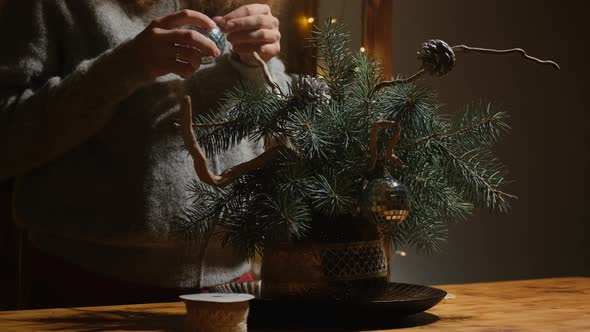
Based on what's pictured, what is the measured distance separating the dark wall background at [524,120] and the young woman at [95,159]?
1.77m

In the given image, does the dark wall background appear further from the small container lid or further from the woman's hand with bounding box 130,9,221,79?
the small container lid

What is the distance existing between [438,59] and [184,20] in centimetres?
35

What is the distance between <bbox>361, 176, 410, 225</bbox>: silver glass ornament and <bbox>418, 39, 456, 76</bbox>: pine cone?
137 millimetres

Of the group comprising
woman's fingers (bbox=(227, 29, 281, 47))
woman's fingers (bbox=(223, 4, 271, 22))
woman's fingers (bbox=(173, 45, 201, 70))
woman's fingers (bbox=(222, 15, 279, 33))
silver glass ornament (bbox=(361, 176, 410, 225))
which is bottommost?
silver glass ornament (bbox=(361, 176, 410, 225))

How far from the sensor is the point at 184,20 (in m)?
1.00

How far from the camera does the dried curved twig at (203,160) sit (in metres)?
0.79

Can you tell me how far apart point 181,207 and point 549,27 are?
2.39m

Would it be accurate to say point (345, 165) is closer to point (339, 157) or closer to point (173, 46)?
point (339, 157)

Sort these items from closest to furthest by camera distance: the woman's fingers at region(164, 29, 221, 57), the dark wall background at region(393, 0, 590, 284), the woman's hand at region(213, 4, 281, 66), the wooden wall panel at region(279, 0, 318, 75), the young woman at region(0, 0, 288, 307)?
the woman's fingers at region(164, 29, 221, 57)
the woman's hand at region(213, 4, 281, 66)
the young woman at region(0, 0, 288, 307)
the wooden wall panel at region(279, 0, 318, 75)
the dark wall background at region(393, 0, 590, 284)

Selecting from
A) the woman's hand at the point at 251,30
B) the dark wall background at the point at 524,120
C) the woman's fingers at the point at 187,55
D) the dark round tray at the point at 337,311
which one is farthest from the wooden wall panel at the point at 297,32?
the dark round tray at the point at 337,311

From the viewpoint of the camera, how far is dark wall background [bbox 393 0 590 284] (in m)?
2.98

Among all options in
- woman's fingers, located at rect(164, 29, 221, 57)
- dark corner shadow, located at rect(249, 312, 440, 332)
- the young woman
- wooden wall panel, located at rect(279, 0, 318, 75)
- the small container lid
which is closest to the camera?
the small container lid

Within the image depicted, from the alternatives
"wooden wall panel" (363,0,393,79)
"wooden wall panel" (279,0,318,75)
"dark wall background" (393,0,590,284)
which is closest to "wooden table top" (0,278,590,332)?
"wooden wall panel" (279,0,318,75)

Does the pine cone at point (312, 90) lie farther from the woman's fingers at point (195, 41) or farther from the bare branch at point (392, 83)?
the woman's fingers at point (195, 41)
